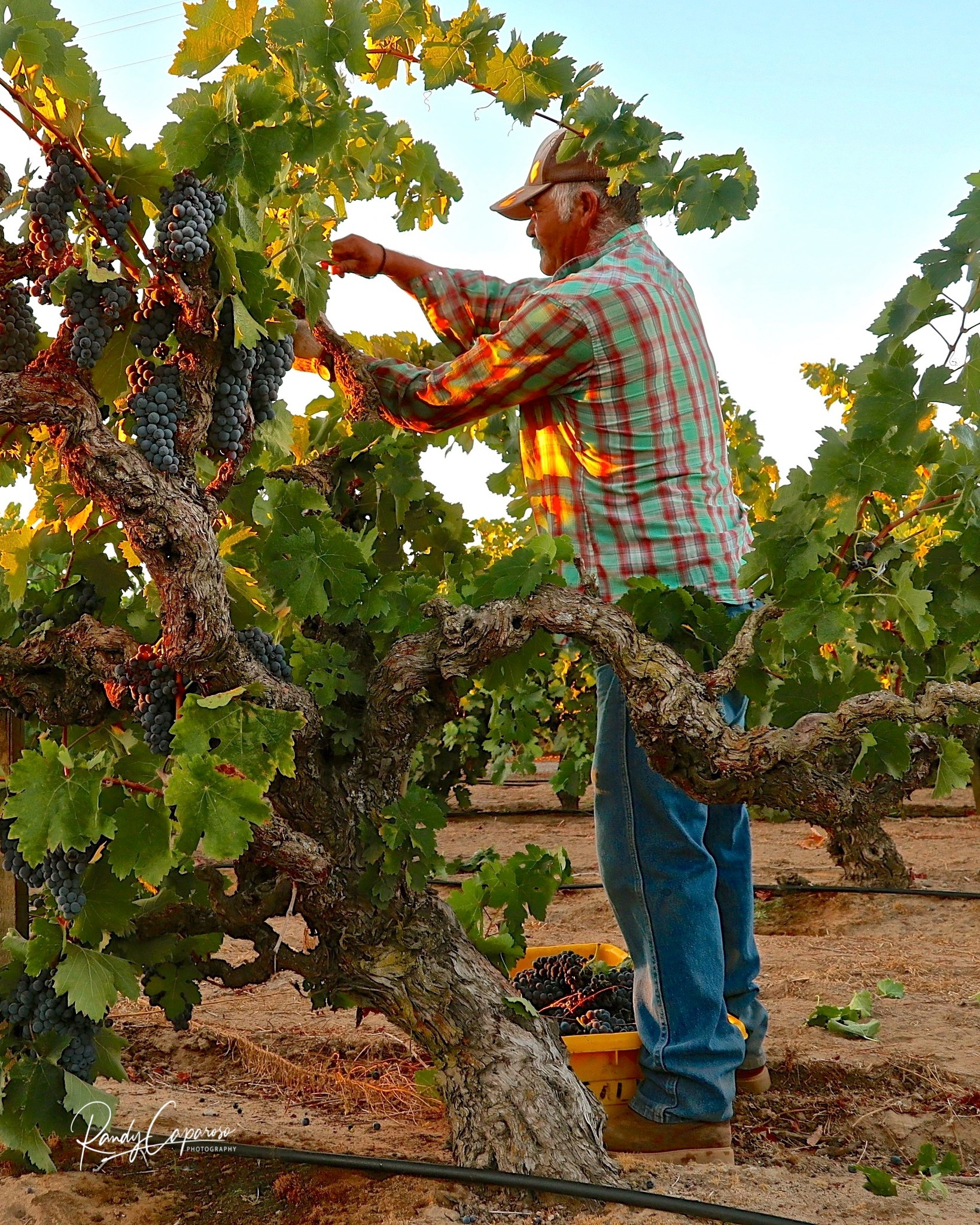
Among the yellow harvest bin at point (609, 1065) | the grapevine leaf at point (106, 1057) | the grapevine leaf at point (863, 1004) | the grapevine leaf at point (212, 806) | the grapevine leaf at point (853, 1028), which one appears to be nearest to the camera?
the grapevine leaf at point (212, 806)

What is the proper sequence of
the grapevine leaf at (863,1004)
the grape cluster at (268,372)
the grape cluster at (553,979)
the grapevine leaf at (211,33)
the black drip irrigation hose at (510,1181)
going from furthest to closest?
1. the grapevine leaf at (863,1004)
2. the grape cluster at (553,979)
3. the grape cluster at (268,372)
4. the black drip irrigation hose at (510,1181)
5. the grapevine leaf at (211,33)

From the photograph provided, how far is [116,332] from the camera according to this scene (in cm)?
241

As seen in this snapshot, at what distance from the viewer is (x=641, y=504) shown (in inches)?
117

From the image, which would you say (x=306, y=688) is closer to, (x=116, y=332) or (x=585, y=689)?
(x=116, y=332)

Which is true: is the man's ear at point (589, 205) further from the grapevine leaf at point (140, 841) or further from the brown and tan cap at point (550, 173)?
the grapevine leaf at point (140, 841)

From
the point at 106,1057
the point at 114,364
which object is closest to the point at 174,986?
the point at 106,1057

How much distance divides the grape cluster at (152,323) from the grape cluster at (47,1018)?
1420 millimetres

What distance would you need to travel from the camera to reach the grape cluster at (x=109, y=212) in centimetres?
221

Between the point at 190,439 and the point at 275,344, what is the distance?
0.98 ft

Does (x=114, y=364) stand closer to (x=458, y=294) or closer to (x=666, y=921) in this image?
(x=458, y=294)

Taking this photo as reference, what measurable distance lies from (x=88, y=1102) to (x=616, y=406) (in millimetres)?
2094

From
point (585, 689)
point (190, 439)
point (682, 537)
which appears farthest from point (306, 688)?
point (585, 689)

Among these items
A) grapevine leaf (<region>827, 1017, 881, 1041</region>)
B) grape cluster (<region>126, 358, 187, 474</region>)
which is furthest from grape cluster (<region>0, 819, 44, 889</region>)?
grapevine leaf (<region>827, 1017, 881, 1041</region>)

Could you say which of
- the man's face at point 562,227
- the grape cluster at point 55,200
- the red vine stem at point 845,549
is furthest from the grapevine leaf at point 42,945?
the man's face at point 562,227
